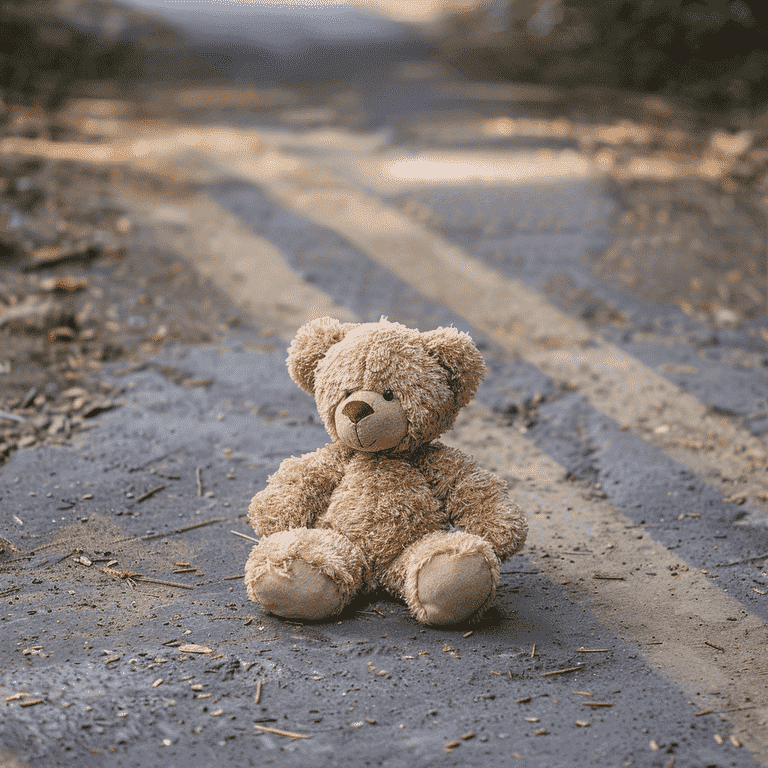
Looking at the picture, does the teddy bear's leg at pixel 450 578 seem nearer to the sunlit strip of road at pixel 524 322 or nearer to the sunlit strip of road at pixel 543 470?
the sunlit strip of road at pixel 543 470

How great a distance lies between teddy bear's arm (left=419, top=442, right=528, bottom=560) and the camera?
2303mm

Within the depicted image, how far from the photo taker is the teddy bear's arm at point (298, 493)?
2377mm

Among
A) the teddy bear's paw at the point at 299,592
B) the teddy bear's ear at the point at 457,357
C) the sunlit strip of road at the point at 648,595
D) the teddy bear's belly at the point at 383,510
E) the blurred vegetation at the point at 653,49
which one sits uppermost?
the blurred vegetation at the point at 653,49

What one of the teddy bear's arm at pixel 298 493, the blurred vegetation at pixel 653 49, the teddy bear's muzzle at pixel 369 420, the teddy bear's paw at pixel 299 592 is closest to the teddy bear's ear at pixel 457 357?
the teddy bear's muzzle at pixel 369 420

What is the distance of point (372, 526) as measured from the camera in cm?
235

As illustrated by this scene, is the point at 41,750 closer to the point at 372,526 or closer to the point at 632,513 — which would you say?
the point at 372,526

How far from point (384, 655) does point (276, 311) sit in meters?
3.31

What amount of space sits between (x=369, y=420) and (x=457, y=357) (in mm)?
352

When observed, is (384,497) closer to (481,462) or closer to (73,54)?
(481,462)

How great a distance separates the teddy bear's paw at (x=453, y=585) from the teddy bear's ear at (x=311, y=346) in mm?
722

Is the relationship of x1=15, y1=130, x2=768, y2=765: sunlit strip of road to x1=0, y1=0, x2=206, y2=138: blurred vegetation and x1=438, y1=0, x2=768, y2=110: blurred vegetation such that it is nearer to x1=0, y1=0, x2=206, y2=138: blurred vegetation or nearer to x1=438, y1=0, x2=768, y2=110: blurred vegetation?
x1=0, y1=0, x2=206, y2=138: blurred vegetation

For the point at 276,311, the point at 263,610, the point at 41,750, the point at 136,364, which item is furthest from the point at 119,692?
the point at 276,311

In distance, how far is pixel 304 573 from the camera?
86.9 inches

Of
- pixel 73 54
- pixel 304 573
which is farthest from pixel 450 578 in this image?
pixel 73 54
